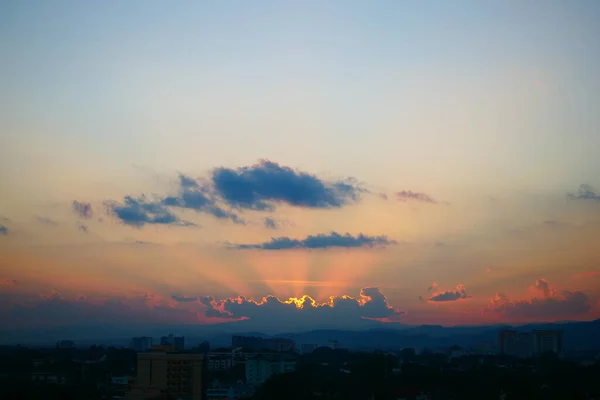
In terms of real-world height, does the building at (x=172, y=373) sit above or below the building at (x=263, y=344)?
above

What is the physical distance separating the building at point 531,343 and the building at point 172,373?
2593 inches

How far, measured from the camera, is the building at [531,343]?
334 feet

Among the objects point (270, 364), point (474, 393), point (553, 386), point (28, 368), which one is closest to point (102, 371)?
point (28, 368)

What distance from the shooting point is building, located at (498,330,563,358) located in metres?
102

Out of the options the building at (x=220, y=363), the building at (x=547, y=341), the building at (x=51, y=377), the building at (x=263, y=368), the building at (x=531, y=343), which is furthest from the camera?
the building at (x=547, y=341)

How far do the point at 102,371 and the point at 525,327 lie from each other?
110m

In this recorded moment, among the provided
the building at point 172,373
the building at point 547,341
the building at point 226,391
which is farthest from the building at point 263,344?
the building at point 172,373

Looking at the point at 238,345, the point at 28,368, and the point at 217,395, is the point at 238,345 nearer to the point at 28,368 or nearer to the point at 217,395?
the point at 28,368

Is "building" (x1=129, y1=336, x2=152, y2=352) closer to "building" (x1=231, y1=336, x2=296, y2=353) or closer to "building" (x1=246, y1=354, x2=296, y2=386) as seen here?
"building" (x1=231, y1=336, x2=296, y2=353)

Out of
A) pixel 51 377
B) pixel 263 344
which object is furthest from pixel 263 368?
pixel 263 344

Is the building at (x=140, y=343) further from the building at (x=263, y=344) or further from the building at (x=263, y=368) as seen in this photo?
the building at (x=263, y=368)

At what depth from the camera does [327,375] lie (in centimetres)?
5438

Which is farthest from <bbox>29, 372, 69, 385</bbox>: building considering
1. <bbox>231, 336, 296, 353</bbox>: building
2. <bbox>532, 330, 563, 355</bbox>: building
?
<bbox>532, 330, 563, 355</bbox>: building

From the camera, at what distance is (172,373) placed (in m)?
41.5
